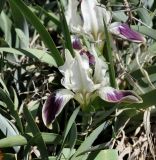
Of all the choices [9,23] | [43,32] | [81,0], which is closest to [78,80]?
[43,32]

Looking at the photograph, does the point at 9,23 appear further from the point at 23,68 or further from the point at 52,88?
the point at 52,88

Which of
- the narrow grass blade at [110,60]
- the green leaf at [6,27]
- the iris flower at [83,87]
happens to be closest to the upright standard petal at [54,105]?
the iris flower at [83,87]

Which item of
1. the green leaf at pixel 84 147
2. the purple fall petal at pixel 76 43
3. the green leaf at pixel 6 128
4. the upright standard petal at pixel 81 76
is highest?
the purple fall petal at pixel 76 43

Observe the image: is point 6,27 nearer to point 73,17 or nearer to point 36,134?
point 73,17

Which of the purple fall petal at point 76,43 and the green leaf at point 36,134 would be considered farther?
the purple fall petal at point 76,43

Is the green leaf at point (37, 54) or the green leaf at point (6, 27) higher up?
the green leaf at point (6, 27)

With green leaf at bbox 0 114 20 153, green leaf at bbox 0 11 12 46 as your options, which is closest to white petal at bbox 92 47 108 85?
green leaf at bbox 0 114 20 153

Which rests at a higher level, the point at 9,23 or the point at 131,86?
the point at 9,23

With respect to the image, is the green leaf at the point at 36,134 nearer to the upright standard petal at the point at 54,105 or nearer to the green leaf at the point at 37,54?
the upright standard petal at the point at 54,105
